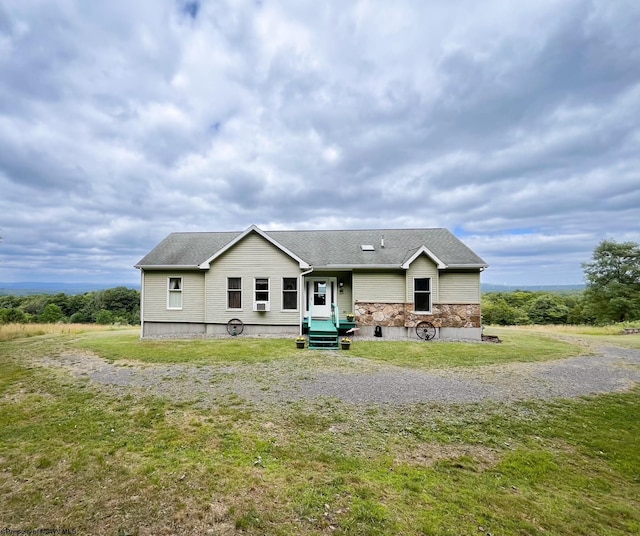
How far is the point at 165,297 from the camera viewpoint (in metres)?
15.0

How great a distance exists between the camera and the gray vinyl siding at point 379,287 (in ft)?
47.4

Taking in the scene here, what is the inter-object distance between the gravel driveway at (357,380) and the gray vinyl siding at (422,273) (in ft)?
17.8

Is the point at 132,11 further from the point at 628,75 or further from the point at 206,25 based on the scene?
the point at 628,75

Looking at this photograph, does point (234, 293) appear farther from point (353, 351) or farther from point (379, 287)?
point (379, 287)

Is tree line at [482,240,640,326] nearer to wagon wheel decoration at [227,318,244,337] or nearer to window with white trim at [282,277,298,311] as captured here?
window with white trim at [282,277,298,311]

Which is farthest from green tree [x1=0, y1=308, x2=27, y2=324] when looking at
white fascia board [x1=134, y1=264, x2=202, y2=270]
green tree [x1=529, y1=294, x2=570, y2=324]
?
green tree [x1=529, y1=294, x2=570, y2=324]

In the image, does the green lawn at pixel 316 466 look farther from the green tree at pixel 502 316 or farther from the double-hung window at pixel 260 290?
the green tree at pixel 502 316

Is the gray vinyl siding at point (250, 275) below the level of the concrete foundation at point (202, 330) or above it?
above

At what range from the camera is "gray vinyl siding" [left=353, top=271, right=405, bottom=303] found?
14445mm

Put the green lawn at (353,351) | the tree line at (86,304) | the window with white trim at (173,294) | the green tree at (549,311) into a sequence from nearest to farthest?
the green lawn at (353,351)
the window with white trim at (173,294)
the green tree at (549,311)
the tree line at (86,304)

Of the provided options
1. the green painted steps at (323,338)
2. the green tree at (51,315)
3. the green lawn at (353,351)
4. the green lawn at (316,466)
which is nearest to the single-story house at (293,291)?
the green painted steps at (323,338)

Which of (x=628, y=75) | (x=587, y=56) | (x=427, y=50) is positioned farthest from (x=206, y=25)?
(x=628, y=75)

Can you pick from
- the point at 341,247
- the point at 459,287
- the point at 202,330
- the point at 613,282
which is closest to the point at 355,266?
the point at 341,247

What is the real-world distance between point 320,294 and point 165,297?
8.07 metres
